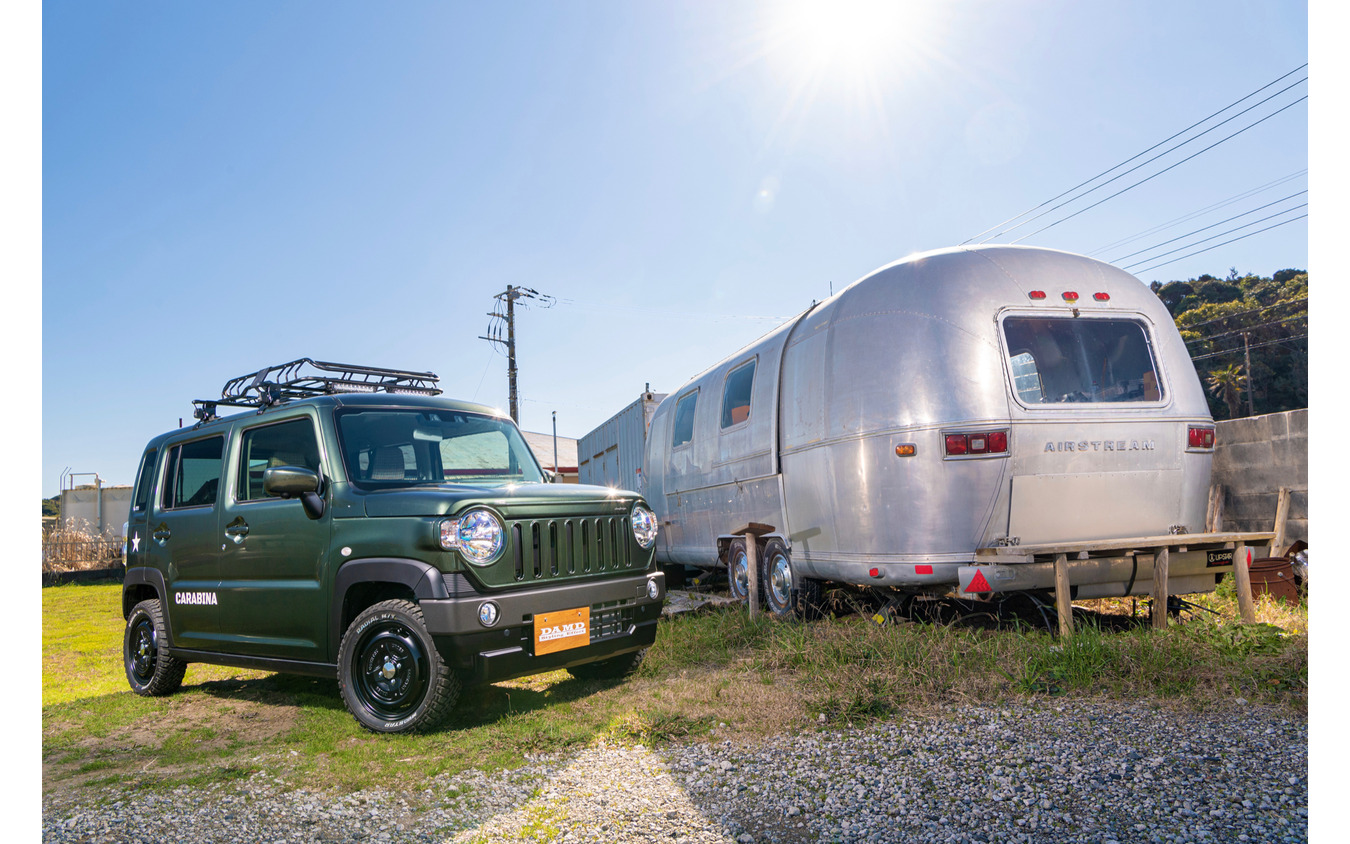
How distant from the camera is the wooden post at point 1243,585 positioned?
5.57 metres

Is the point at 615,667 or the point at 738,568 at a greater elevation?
the point at 738,568

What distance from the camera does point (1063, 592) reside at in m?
5.46

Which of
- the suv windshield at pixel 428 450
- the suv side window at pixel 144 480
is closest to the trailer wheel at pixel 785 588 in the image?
the suv windshield at pixel 428 450

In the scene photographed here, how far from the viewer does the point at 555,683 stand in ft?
19.4

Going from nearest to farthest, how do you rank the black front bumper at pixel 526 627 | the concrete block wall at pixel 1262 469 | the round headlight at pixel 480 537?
1. the black front bumper at pixel 526 627
2. the round headlight at pixel 480 537
3. the concrete block wall at pixel 1262 469

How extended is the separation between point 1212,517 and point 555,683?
6.64 meters

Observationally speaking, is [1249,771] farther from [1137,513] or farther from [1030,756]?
[1137,513]

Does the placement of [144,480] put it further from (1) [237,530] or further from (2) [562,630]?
(2) [562,630]

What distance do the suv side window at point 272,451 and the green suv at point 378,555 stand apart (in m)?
0.02

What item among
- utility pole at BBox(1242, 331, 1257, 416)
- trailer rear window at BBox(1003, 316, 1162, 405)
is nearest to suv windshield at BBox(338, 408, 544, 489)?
trailer rear window at BBox(1003, 316, 1162, 405)

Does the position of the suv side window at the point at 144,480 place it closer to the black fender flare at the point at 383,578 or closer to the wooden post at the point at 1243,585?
the black fender flare at the point at 383,578

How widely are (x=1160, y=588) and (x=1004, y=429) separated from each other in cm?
157

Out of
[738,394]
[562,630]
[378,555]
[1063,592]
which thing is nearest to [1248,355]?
[738,394]

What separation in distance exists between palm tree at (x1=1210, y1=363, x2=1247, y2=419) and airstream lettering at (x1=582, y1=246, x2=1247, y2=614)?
45.1 meters
